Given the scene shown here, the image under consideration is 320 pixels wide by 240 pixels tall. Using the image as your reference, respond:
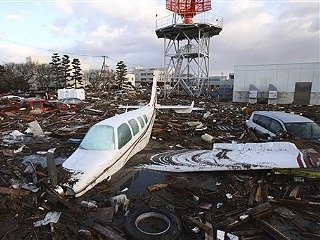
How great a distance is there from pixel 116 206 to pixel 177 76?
124ft

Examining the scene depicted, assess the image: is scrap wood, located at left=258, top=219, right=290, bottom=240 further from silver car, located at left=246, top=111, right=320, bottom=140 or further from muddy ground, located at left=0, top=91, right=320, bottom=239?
silver car, located at left=246, top=111, right=320, bottom=140

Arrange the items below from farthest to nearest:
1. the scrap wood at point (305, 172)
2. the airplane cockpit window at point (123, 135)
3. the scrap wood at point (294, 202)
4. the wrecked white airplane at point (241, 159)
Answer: the airplane cockpit window at point (123, 135)
the wrecked white airplane at point (241, 159)
the scrap wood at point (305, 172)
the scrap wood at point (294, 202)

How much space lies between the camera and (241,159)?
7.94 metres

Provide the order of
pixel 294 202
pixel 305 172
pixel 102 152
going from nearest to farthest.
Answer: pixel 294 202 → pixel 305 172 → pixel 102 152

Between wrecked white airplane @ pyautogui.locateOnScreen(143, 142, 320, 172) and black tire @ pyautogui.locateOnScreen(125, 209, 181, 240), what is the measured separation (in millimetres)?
2604

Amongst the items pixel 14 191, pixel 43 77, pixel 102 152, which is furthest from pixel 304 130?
pixel 43 77

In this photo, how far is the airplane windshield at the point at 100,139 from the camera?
25.0 ft

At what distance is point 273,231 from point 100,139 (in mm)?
5441

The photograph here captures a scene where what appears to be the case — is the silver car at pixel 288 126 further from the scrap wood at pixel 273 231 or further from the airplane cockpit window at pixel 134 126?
the airplane cockpit window at pixel 134 126

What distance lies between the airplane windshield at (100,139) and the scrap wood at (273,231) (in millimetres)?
4747

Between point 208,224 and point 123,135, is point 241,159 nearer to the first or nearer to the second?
point 208,224

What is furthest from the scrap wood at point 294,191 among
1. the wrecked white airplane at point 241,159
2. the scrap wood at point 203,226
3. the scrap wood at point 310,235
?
the scrap wood at point 203,226

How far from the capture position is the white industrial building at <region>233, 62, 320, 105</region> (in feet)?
106

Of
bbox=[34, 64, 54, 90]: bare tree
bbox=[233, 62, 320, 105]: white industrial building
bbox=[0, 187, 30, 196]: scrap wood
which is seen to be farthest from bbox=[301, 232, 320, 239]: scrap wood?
bbox=[34, 64, 54, 90]: bare tree
